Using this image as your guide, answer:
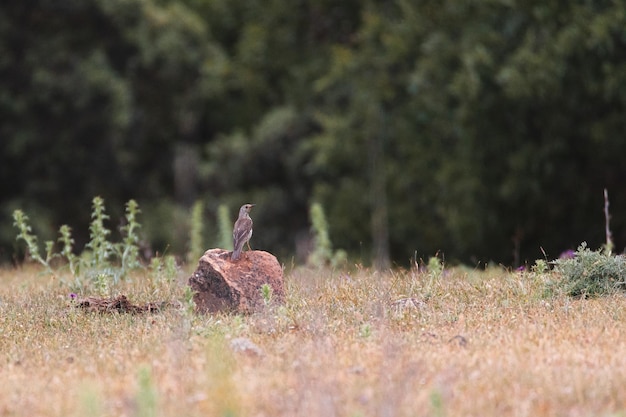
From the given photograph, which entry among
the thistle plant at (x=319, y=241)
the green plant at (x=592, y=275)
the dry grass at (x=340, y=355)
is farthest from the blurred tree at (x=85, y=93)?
the green plant at (x=592, y=275)

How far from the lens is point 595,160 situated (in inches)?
619

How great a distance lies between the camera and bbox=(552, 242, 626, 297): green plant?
26.9ft

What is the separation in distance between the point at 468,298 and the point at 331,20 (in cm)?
1441

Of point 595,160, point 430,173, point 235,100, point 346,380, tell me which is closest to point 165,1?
point 235,100

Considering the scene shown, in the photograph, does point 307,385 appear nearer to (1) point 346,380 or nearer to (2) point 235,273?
(1) point 346,380

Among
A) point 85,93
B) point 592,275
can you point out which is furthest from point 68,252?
point 85,93

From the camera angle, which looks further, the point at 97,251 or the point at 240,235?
the point at 97,251

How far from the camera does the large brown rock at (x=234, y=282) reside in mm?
7875

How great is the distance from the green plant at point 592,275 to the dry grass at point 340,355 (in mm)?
179

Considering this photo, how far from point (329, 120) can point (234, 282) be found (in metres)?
11.3

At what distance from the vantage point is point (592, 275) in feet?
27.2

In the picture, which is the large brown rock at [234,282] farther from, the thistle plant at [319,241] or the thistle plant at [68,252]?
the thistle plant at [319,241]

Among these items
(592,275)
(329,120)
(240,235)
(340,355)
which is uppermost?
(329,120)

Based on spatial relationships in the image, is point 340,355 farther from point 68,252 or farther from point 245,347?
point 68,252
